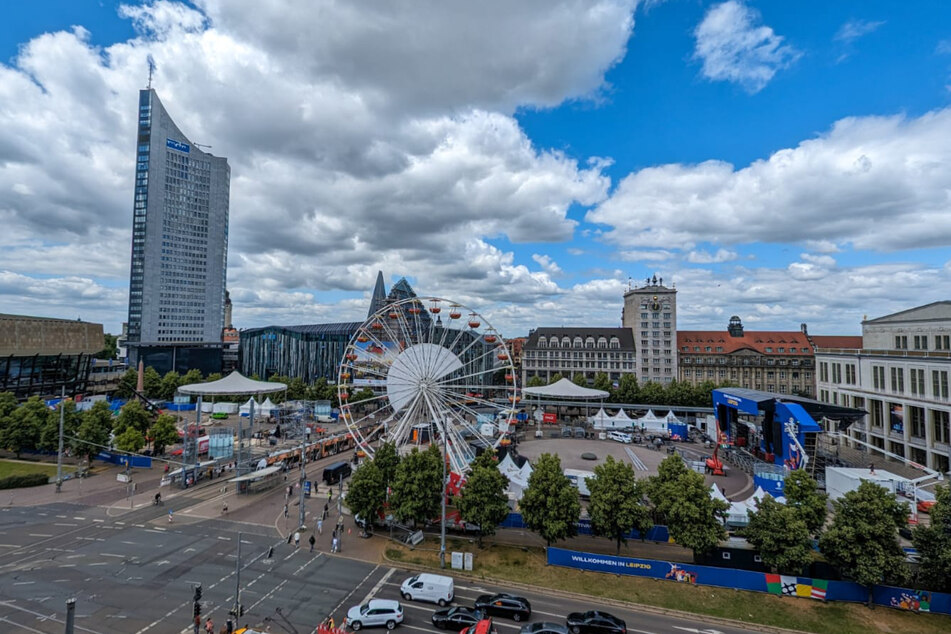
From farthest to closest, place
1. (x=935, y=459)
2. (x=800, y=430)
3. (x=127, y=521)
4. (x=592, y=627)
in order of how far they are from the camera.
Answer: (x=935, y=459)
(x=800, y=430)
(x=127, y=521)
(x=592, y=627)

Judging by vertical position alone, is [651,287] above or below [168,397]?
above

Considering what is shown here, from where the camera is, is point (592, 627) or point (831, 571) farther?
point (831, 571)

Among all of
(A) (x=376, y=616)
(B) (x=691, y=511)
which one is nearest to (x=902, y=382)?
(B) (x=691, y=511)

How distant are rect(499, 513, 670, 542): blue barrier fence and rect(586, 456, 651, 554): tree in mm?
2270

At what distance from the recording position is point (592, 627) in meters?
24.4

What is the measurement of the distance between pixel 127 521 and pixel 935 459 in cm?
8442

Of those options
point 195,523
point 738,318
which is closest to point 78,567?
point 195,523

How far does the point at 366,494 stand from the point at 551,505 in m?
14.8

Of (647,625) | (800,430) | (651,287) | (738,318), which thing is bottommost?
(647,625)

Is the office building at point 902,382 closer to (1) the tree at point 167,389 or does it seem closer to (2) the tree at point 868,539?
(2) the tree at point 868,539

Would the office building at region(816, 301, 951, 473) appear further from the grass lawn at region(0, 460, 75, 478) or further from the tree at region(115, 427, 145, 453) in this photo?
the grass lawn at region(0, 460, 75, 478)

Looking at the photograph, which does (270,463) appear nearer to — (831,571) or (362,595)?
(362,595)

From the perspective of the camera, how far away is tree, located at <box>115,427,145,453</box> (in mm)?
54188

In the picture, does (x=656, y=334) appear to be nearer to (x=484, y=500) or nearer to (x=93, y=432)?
(x=484, y=500)
